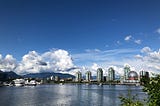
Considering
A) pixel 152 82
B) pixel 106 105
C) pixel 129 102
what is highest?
pixel 152 82

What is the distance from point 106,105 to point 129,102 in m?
99.7

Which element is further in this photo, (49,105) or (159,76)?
(49,105)

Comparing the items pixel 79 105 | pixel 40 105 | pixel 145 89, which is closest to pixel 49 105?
pixel 40 105

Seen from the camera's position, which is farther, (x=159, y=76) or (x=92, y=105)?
(x=92, y=105)

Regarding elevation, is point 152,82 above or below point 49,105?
above

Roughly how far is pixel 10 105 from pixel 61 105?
21.4 metres

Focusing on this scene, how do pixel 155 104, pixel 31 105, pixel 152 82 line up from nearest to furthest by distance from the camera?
1. pixel 155 104
2. pixel 152 82
3. pixel 31 105

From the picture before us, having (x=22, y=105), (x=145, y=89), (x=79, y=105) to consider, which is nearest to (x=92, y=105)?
(x=79, y=105)

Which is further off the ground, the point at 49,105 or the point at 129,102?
the point at 129,102

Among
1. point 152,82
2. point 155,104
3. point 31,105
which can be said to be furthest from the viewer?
point 31,105

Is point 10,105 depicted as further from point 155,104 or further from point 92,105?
point 155,104

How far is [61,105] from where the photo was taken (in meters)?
123

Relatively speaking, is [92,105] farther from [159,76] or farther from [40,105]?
[159,76]

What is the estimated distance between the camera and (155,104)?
26.7 m
